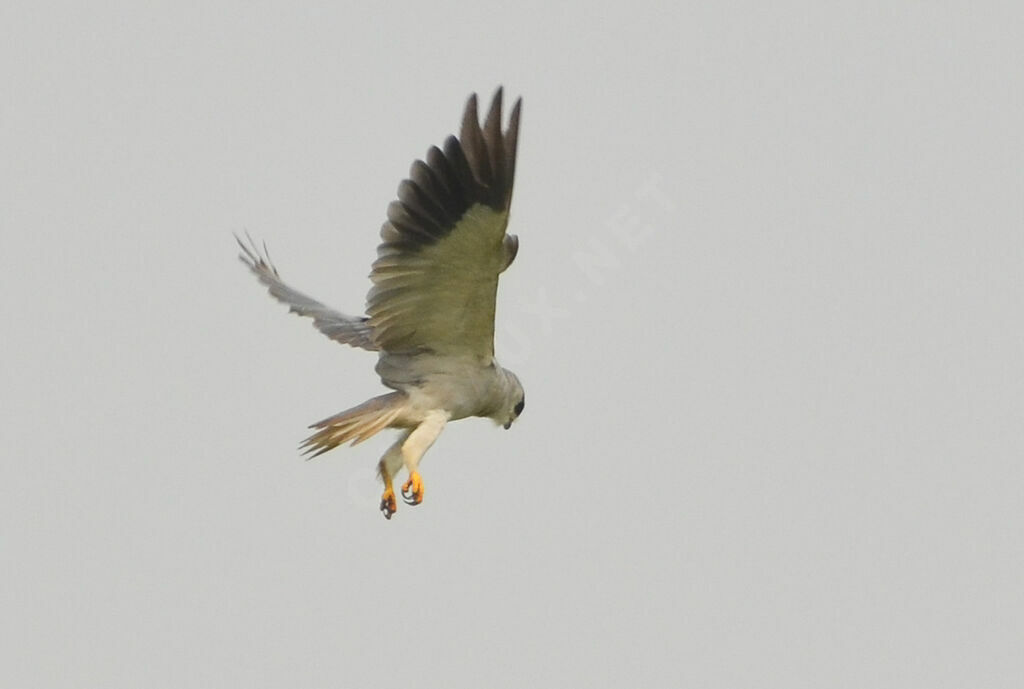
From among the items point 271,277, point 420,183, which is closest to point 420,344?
Answer: point 420,183

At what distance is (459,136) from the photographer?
993cm

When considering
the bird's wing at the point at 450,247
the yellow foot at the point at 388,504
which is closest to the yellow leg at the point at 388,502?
the yellow foot at the point at 388,504

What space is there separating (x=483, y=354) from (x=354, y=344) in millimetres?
1084

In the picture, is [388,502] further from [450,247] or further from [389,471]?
[450,247]

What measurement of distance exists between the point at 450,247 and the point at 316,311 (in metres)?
2.37

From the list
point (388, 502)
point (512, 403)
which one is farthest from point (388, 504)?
point (512, 403)

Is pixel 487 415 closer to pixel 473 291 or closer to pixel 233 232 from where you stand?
pixel 473 291

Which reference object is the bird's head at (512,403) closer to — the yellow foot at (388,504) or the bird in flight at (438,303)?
the bird in flight at (438,303)

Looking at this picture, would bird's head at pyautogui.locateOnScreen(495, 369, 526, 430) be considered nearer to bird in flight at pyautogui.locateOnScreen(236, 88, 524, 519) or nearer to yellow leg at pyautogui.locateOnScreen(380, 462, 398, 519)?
bird in flight at pyautogui.locateOnScreen(236, 88, 524, 519)

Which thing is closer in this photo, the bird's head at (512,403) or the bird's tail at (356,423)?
the bird's tail at (356,423)

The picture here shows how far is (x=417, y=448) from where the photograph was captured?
434 inches

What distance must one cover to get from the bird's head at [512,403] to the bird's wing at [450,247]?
0.64m

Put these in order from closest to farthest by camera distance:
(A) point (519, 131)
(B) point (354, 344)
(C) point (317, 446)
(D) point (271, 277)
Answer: (A) point (519, 131)
(C) point (317, 446)
(B) point (354, 344)
(D) point (271, 277)

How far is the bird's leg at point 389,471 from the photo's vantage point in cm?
1126
